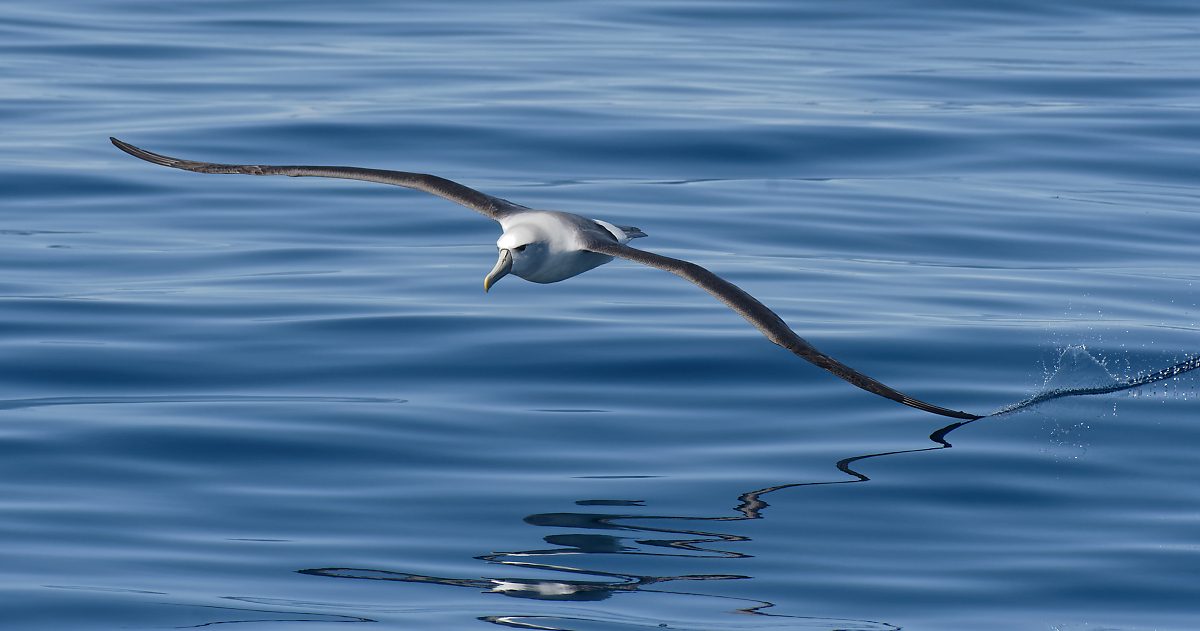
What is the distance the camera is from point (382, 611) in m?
7.22

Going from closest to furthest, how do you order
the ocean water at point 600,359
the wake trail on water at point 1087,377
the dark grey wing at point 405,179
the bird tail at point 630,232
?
1. the ocean water at point 600,359
2. the wake trail on water at point 1087,377
3. the dark grey wing at point 405,179
4. the bird tail at point 630,232

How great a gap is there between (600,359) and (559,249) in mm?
874

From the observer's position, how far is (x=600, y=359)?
1095 cm

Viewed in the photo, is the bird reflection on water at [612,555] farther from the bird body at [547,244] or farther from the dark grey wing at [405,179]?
the dark grey wing at [405,179]

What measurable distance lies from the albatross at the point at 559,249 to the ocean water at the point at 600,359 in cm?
67

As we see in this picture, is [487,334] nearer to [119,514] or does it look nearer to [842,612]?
[119,514]

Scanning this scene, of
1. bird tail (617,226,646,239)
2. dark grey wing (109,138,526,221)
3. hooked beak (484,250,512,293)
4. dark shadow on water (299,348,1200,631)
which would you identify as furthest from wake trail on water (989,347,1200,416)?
dark grey wing (109,138,526,221)

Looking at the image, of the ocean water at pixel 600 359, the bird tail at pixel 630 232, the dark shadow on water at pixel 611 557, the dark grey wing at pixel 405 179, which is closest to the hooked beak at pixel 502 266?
the ocean water at pixel 600 359

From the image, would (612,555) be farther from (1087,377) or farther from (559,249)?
(1087,377)

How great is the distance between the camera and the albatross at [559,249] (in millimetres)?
8562

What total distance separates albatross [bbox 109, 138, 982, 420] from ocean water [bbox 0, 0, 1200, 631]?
0.67 metres

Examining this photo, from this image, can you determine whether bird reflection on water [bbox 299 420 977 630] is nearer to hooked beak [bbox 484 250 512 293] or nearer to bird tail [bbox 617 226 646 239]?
hooked beak [bbox 484 250 512 293]

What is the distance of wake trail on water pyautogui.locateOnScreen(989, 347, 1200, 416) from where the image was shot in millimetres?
10625

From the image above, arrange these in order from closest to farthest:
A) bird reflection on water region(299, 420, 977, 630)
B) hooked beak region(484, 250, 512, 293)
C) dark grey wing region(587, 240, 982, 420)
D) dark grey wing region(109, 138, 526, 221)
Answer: bird reflection on water region(299, 420, 977, 630) < dark grey wing region(587, 240, 982, 420) < hooked beak region(484, 250, 512, 293) < dark grey wing region(109, 138, 526, 221)
